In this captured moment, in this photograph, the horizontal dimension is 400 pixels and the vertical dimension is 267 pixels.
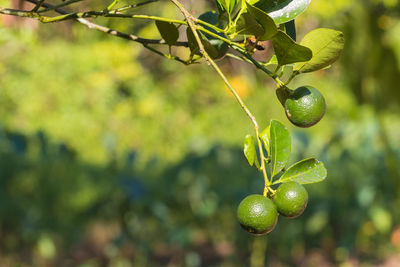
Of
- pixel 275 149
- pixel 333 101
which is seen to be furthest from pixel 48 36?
pixel 275 149

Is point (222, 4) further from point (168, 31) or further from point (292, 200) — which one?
point (292, 200)

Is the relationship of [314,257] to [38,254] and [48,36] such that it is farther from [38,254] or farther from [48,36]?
[48,36]

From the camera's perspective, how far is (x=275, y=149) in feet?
1.54

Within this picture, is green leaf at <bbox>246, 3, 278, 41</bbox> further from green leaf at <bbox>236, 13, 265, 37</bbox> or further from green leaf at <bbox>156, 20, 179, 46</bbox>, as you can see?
green leaf at <bbox>156, 20, 179, 46</bbox>

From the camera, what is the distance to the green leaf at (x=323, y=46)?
44 cm

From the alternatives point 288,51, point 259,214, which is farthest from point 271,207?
point 288,51

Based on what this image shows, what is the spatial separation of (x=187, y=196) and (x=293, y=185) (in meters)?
2.03

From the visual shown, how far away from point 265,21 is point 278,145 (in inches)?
4.1

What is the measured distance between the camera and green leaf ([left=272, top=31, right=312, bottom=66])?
Answer: 436 mm

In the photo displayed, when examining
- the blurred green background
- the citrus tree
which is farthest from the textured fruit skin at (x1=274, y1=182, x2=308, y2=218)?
the blurred green background

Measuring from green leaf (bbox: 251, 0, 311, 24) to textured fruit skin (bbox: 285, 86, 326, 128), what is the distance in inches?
A: 2.4

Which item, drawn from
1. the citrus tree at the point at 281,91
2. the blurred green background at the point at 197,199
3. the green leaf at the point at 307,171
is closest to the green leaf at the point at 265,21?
the citrus tree at the point at 281,91

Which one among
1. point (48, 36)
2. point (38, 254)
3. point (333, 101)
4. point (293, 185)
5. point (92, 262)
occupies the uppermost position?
point (293, 185)

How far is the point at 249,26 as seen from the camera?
1.48 feet
